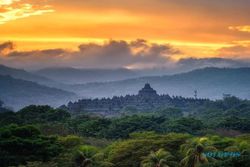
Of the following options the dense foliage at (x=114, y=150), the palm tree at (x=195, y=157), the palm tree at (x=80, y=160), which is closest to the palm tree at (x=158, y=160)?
the dense foliage at (x=114, y=150)

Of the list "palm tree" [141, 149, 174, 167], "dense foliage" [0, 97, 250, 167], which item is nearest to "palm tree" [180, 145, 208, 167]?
"dense foliage" [0, 97, 250, 167]

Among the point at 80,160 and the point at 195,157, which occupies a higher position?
the point at 195,157

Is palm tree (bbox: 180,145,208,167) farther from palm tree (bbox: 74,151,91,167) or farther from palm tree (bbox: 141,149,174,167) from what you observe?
palm tree (bbox: 74,151,91,167)

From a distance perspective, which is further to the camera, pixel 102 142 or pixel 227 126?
pixel 227 126

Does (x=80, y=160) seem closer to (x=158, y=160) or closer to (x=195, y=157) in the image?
(x=158, y=160)

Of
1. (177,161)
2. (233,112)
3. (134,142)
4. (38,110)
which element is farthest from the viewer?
(233,112)

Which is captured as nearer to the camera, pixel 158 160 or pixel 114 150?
pixel 158 160

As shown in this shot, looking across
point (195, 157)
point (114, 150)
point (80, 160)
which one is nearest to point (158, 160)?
point (195, 157)

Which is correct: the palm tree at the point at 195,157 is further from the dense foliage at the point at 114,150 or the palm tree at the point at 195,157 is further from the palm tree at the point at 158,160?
the palm tree at the point at 158,160

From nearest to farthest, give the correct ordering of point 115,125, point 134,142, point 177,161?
1. point 177,161
2. point 134,142
3. point 115,125

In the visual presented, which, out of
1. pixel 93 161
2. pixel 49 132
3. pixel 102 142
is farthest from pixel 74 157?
pixel 49 132

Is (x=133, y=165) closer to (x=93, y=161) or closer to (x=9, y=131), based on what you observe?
(x=93, y=161)
